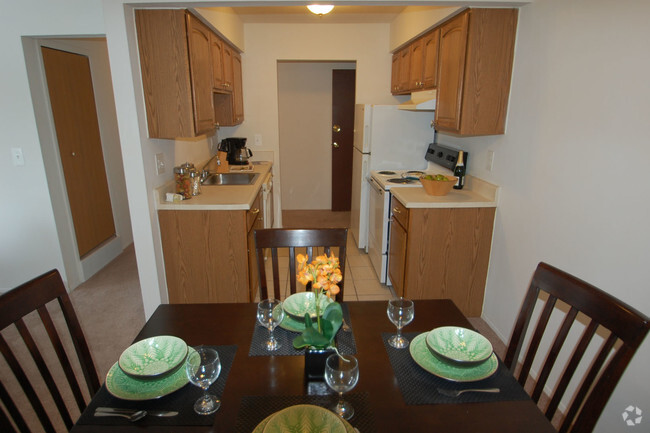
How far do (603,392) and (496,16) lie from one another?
7.01 ft

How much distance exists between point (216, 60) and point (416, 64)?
1671 millimetres

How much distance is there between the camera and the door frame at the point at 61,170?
288 centimetres

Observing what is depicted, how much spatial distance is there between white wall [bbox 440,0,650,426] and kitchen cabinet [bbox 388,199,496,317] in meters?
0.16

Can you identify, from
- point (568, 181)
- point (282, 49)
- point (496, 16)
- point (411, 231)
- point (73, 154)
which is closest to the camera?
point (568, 181)

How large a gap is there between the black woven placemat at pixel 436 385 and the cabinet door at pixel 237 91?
Result: 3.15 metres

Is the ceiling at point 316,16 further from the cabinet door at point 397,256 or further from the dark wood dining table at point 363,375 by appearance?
the dark wood dining table at point 363,375

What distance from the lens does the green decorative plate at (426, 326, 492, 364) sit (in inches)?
48.1

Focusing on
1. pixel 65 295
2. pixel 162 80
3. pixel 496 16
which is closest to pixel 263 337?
pixel 65 295

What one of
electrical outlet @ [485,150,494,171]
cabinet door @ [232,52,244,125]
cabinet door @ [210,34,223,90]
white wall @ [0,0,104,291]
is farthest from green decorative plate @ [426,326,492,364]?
cabinet door @ [232,52,244,125]

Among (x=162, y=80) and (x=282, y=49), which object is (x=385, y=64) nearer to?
(x=282, y=49)

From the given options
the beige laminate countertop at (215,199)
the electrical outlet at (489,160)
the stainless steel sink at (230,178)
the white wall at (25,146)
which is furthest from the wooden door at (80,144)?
the electrical outlet at (489,160)

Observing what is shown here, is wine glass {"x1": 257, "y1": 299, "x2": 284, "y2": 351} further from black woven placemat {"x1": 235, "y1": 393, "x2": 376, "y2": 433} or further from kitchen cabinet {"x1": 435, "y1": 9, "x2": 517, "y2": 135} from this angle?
kitchen cabinet {"x1": 435, "y1": 9, "x2": 517, "y2": 135}

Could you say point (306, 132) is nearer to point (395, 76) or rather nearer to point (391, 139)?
point (395, 76)

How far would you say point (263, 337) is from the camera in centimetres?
133
